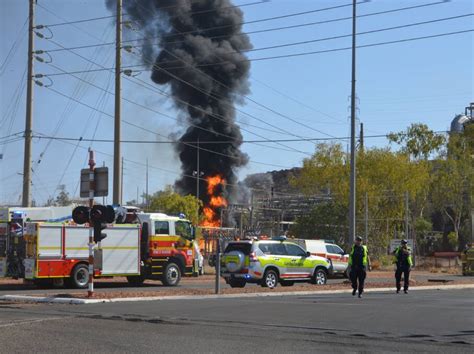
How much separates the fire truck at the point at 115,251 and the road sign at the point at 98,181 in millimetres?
4585

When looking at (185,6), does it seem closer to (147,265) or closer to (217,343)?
(147,265)

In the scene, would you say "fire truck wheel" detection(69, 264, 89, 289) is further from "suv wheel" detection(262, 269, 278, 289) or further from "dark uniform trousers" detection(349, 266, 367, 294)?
"dark uniform trousers" detection(349, 266, 367, 294)

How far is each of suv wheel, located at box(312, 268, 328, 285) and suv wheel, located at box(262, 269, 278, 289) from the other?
2339 millimetres

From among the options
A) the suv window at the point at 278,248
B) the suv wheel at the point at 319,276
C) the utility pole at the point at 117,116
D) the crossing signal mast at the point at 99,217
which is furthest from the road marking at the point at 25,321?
the utility pole at the point at 117,116

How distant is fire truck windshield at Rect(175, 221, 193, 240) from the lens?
1066 inches

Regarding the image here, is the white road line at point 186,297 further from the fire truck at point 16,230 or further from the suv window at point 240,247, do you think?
the fire truck at point 16,230

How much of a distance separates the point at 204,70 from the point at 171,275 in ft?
120

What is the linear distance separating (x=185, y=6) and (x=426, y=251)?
135 feet

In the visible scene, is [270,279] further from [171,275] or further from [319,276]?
[171,275]

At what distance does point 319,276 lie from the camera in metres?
27.0

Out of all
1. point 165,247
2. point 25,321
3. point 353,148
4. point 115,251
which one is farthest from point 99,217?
point 353,148

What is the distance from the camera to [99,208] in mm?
18406

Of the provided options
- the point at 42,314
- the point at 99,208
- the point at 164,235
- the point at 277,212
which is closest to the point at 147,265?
the point at 164,235

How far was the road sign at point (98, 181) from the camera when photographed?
18812 mm
